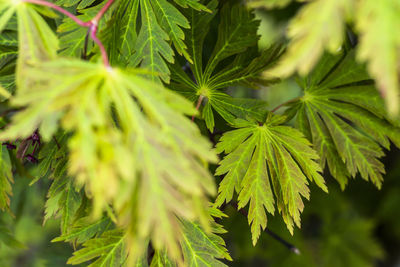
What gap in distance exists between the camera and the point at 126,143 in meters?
0.63

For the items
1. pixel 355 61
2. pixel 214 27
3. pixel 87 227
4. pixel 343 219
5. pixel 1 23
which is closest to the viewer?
pixel 1 23

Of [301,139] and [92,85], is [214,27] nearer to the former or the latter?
[301,139]

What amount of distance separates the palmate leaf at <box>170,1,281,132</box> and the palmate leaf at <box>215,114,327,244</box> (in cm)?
5

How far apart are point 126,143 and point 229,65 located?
518 mm

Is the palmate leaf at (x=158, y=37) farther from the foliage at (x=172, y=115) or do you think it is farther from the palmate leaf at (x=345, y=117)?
the palmate leaf at (x=345, y=117)

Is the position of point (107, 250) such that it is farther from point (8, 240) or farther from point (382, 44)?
point (382, 44)

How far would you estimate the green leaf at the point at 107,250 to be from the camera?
35.4 inches

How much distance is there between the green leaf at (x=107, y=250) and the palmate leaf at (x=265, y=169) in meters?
0.25

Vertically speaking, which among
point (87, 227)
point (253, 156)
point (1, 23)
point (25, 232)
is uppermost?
point (1, 23)

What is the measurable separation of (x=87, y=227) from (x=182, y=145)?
0.45 metres

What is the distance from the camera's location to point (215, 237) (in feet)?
3.14

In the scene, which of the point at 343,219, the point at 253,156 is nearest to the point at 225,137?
the point at 253,156

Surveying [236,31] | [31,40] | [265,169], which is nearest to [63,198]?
[31,40]

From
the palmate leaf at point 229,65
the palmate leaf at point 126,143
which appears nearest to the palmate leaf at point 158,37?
the palmate leaf at point 229,65
